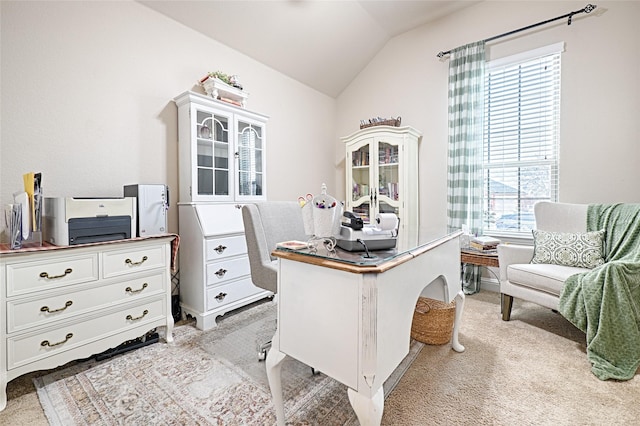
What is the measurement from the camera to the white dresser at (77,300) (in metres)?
1.43

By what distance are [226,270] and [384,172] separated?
6.95ft

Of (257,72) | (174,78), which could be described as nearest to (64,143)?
(174,78)

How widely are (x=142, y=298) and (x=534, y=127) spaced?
380 centimetres

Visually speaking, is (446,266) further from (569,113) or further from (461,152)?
(569,113)

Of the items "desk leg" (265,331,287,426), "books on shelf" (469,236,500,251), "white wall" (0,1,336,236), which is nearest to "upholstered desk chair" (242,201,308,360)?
"desk leg" (265,331,287,426)

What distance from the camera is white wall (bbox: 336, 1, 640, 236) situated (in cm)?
241

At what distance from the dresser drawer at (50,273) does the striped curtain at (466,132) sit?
10.5 feet

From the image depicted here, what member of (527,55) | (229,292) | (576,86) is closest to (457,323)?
(229,292)

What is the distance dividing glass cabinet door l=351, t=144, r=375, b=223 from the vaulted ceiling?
3.79ft

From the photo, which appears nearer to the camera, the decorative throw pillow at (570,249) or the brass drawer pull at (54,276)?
the brass drawer pull at (54,276)

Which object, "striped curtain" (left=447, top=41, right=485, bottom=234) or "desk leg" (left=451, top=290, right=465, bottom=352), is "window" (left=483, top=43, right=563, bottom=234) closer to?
"striped curtain" (left=447, top=41, right=485, bottom=234)

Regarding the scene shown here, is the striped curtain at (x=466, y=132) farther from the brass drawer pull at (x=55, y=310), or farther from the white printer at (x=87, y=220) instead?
the brass drawer pull at (x=55, y=310)

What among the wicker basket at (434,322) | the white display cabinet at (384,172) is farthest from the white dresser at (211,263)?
the white display cabinet at (384,172)

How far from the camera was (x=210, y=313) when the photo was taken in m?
2.24
